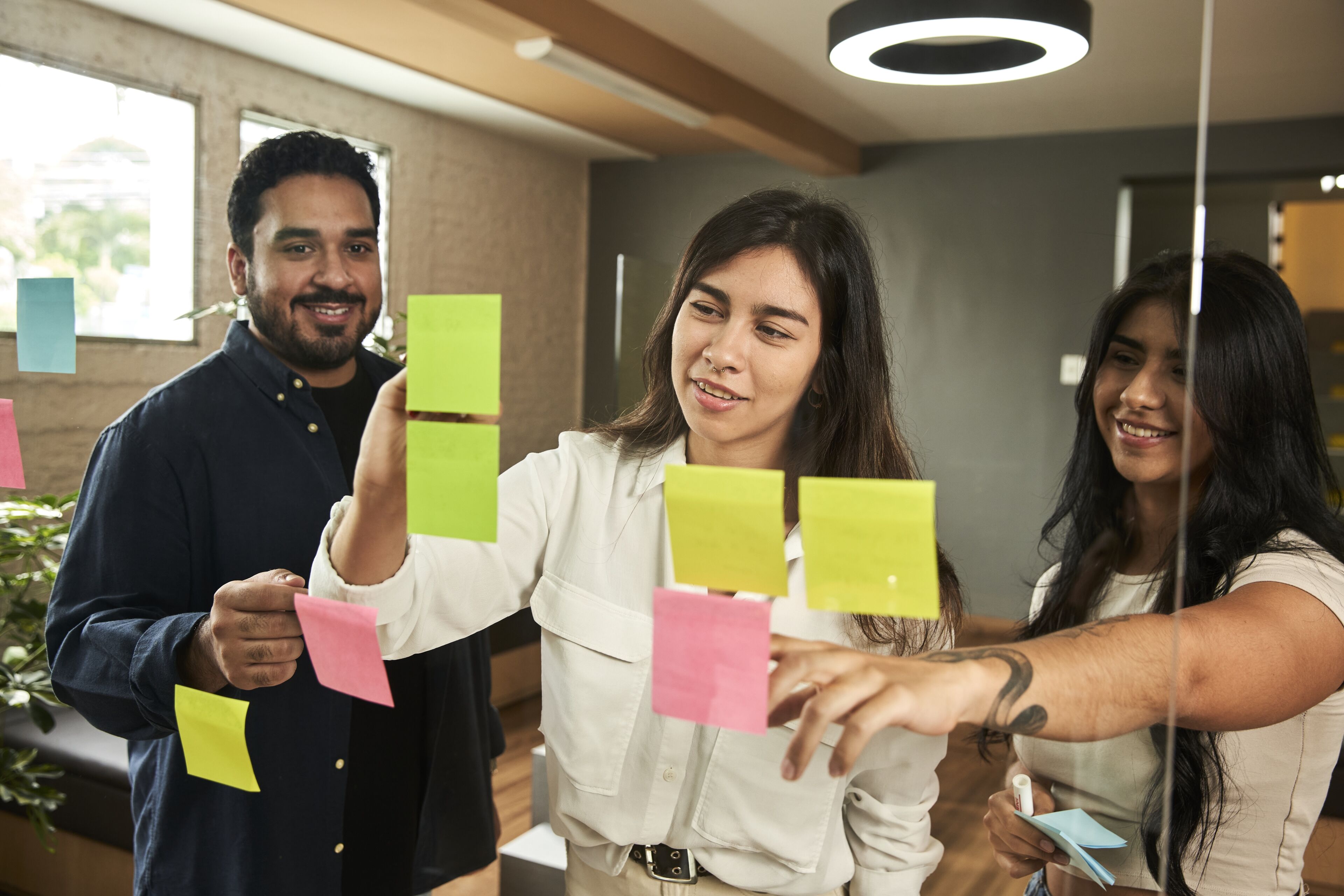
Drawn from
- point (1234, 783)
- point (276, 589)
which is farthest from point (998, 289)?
point (276, 589)

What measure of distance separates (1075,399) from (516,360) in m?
0.56

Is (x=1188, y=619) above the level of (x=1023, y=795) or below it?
above

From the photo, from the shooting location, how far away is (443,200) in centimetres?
112

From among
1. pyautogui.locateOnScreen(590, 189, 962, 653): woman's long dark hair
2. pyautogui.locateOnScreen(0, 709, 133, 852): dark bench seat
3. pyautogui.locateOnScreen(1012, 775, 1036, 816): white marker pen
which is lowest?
pyautogui.locateOnScreen(0, 709, 133, 852): dark bench seat

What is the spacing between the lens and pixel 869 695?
0.75 metres

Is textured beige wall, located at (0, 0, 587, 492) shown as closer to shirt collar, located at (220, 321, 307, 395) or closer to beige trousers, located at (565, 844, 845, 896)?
shirt collar, located at (220, 321, 307, 395)

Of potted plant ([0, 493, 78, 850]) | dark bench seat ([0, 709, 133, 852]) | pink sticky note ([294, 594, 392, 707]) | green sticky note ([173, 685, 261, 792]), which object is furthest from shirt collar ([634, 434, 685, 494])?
dark bench seat ([0, 709, 133, 852])

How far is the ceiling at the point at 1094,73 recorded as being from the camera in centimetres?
77

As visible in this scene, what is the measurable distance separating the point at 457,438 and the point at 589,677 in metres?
0.29

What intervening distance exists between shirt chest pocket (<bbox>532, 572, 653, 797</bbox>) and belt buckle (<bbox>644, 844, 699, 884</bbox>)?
0.07 meters

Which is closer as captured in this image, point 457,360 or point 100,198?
point 457,360

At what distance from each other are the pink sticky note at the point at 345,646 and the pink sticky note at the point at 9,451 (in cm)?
59

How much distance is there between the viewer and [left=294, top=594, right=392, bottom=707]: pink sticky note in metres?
1.00

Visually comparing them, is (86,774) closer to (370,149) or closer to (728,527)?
(370,149)
